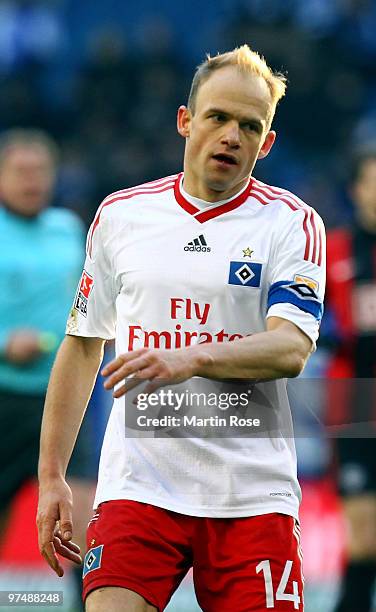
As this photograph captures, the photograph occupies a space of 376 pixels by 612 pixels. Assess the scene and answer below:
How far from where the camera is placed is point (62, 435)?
3.51m

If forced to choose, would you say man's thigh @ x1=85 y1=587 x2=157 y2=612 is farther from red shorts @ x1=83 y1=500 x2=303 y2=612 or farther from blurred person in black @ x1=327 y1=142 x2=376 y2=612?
blurred person in black @ x1=327 y1=142 x2=376 y2=612

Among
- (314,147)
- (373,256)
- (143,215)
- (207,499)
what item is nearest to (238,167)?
(143,215)

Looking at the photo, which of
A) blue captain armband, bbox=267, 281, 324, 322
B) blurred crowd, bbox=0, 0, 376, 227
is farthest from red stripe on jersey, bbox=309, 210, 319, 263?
blurred crowd, bbox=0, 0, 376, 227

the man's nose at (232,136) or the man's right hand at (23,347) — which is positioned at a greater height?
the man's nose at (232,136)

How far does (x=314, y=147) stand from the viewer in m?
15.0

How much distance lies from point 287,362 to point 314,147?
1210 cm

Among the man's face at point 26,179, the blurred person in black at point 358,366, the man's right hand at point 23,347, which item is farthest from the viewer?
the man's face at point 26,179

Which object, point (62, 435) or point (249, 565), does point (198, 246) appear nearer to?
point (62, 435)

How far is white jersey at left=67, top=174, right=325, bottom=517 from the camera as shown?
334 centimetres

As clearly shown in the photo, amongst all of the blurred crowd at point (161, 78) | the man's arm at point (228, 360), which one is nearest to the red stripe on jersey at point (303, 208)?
the man's arm at point (228, 360)

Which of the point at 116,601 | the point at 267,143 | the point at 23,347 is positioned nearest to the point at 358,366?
the point at 23,347

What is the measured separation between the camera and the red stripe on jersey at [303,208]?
3.40 meters

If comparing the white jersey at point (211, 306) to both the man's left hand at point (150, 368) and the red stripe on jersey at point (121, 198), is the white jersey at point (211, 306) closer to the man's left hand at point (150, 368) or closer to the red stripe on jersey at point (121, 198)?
the red stripe on jersey at point (121, 198)

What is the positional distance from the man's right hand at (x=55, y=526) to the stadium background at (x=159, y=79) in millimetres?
9932
